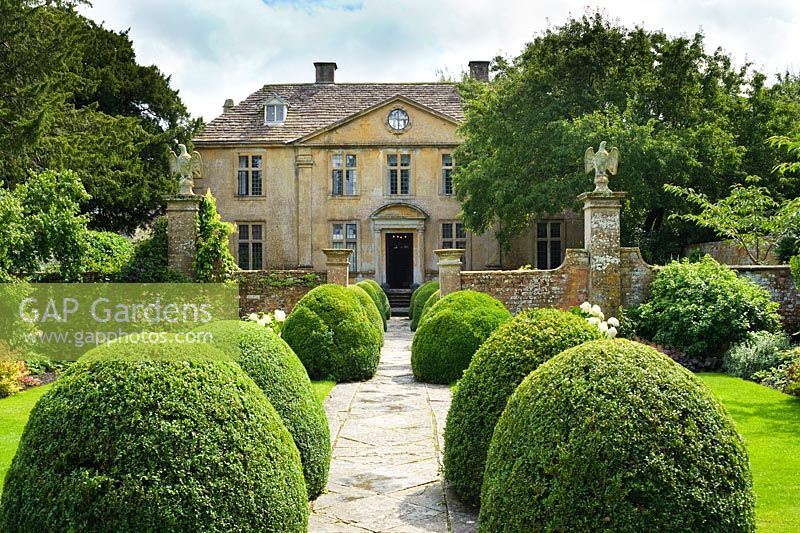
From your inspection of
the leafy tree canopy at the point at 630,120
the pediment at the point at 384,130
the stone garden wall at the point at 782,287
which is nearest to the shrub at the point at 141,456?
the stone garden wall at the point at 782,287

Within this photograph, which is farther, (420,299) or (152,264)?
(420,299)

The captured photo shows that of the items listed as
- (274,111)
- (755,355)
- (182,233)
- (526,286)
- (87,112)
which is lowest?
(755,355)

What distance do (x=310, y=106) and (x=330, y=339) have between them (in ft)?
78.2

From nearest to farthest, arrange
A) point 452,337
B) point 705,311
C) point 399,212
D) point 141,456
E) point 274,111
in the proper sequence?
point 141,456 → point 452,337 → point 705,311 → point 399,212 → point 274,111

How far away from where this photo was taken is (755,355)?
13.1 meters

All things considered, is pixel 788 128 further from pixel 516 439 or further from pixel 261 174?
pixel 516 439

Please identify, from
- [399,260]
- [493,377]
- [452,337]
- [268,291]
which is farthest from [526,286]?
[399,260]

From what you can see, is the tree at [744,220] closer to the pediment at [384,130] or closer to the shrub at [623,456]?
the pediment at [384,130]

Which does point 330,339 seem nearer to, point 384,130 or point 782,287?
point 782,287

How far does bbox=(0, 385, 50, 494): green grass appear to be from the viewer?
282 inches

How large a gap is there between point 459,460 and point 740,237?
15.1 m

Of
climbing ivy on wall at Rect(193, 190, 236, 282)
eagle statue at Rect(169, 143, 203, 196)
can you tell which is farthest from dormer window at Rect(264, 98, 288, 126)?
climbing ivy on wall at Rect(193, 190, 236, 282)

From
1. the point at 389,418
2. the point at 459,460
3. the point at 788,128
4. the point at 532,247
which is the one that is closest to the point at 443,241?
Result: the point at 532,247

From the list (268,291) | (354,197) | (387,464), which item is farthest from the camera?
(354,197)
